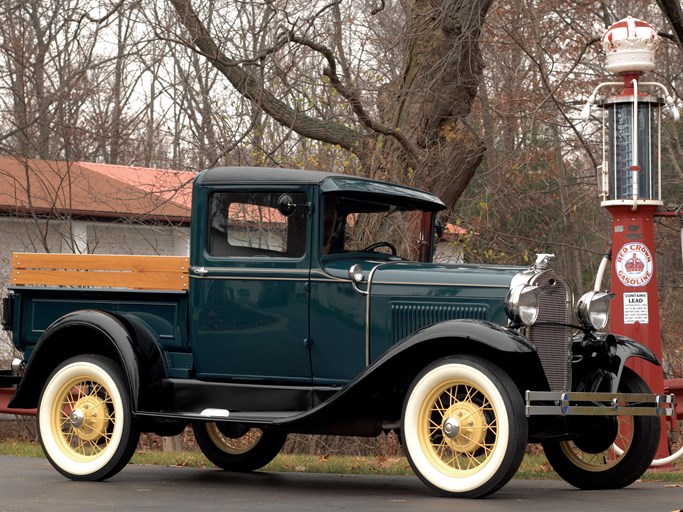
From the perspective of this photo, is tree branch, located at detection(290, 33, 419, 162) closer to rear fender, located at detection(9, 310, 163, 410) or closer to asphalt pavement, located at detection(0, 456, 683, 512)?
asphalt pavement, located at detection(0, 456, 683, 512)

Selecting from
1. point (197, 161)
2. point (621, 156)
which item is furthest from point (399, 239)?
point (197, 161)

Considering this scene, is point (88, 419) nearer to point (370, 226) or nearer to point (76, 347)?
point (76, 347)

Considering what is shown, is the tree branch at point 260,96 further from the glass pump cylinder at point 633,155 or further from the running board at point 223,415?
the running board at point 223,415

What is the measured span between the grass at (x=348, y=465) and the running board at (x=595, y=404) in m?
1.74

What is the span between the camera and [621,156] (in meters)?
9.24

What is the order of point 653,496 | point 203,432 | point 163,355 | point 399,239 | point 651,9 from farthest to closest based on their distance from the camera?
point 651,9 < point 399,239 < point 203,432 < point 163,355 < point 653,496

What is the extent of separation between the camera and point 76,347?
27.0ft

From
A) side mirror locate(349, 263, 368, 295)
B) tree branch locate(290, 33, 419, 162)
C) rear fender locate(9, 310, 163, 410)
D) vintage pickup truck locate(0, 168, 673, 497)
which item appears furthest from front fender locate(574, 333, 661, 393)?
tree branch locate(290, 33, 419, 162)

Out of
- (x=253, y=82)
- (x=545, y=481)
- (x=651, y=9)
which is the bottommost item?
(x=545, y=481)

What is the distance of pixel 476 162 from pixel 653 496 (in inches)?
266

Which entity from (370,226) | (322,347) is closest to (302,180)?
(322,347)

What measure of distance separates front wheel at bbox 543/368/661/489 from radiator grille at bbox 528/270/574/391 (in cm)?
41

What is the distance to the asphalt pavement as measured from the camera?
247 inches

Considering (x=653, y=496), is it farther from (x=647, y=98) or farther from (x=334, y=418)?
(x=647, y=98)
